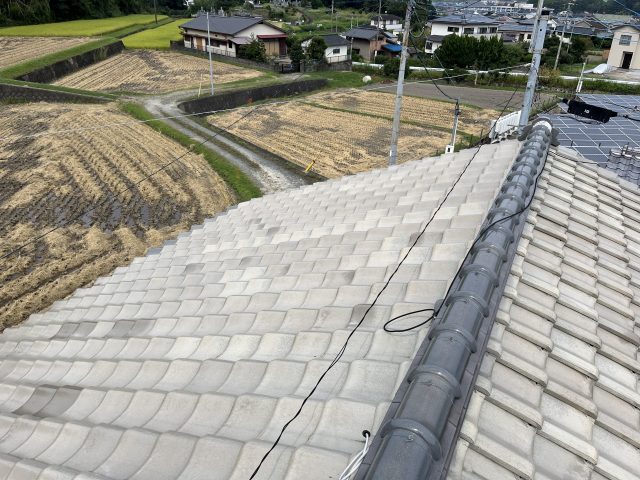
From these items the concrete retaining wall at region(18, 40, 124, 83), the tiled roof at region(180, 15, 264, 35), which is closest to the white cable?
the concrete retaining wall at region(18, 40, 124, 83)

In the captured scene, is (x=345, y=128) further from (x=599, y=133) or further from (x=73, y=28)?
(x=73, y=28)

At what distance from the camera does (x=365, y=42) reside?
5619cm

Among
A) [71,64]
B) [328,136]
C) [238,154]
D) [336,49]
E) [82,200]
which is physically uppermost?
[336,49]

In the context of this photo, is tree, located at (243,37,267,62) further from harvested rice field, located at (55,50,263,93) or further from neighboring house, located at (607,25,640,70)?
neighboring house, located at (607,25,640,70)

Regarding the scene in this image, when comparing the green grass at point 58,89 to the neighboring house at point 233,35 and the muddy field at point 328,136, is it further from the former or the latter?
the neighboring house at point 233,35

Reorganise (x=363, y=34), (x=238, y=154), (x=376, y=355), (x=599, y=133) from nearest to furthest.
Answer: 1. (x=376, y=355)
2. (x=599, y=133)
3. (x=238, y=154)
4. (x=363, y=34)

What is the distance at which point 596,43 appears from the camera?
6744 centimetres

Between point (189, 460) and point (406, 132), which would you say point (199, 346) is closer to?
point (189, 460)

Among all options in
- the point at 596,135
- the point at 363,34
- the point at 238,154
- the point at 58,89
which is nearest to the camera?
the point at 596,135

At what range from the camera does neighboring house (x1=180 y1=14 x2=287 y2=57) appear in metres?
49.4

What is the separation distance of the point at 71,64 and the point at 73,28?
63.0 ft

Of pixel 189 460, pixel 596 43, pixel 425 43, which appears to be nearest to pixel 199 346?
pixel 189 460

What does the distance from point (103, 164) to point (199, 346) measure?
818 inches

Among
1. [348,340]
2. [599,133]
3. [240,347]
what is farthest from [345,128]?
[348,340]
